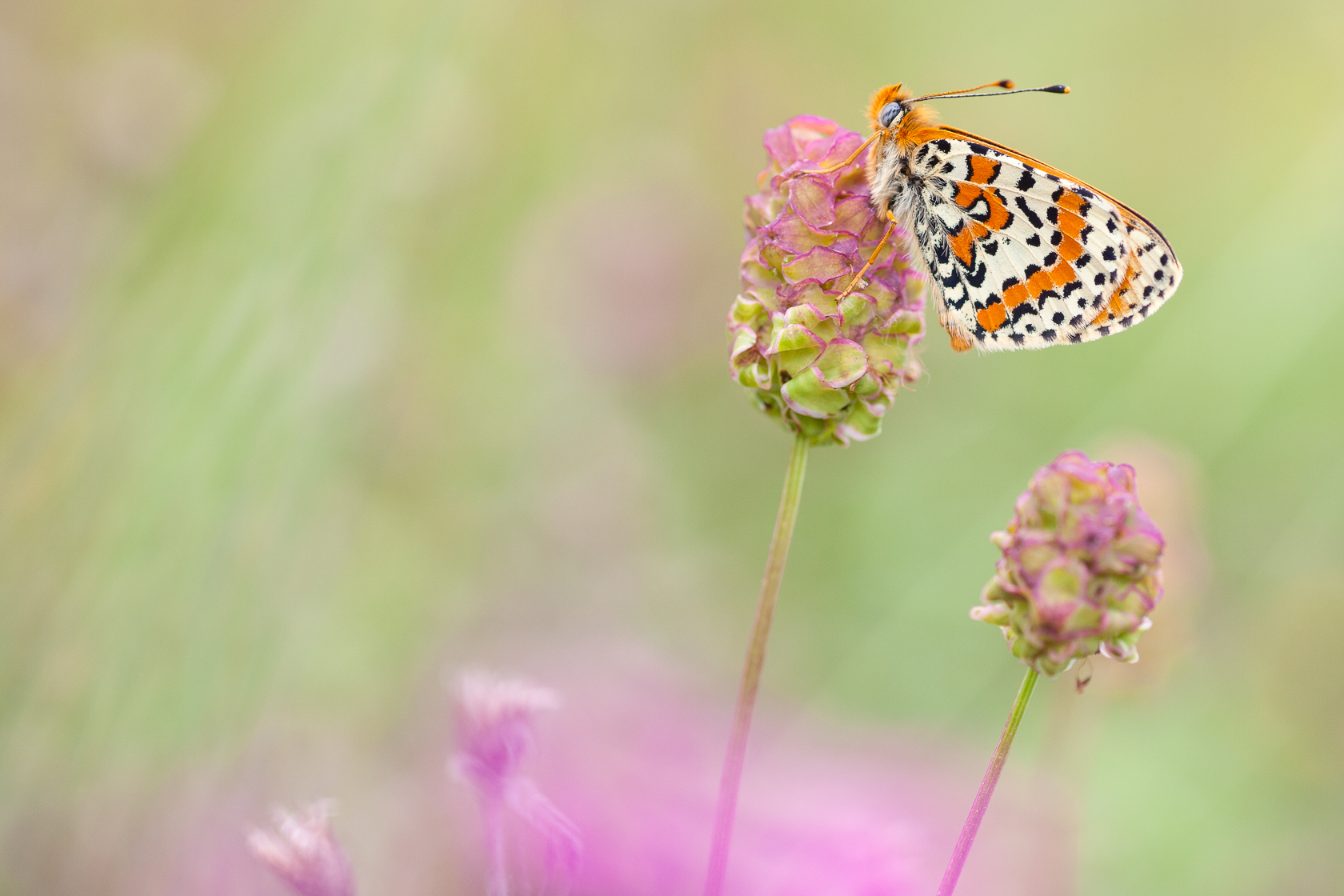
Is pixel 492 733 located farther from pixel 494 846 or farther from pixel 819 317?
pixel 819 317

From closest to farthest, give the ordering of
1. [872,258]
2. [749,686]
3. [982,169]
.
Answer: [749,686] → [872,258] → [982,169]

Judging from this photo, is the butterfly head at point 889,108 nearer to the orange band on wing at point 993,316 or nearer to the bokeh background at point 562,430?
the orange band on wing at point 993,316

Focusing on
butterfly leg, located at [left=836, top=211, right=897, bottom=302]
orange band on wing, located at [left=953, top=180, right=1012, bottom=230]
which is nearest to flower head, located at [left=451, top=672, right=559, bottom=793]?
butterfly leg, located at [left=836, top=211, right=897, bottom=302]

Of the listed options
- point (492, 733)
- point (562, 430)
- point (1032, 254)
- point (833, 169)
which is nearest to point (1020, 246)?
point (1032, 254)

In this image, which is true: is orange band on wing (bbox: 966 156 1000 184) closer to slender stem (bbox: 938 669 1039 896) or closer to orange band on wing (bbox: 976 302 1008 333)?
orange band on wing (bbox: 976 302 1008 333)

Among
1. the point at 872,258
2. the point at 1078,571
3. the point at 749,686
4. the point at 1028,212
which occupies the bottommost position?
the point at 749,686
